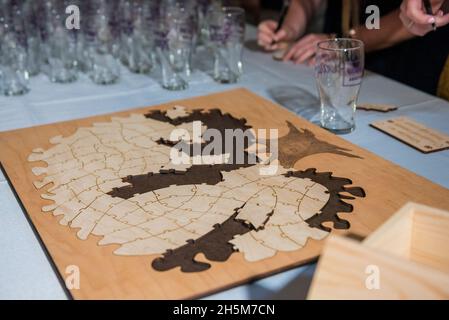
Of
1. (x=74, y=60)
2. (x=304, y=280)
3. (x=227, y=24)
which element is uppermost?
(x=227, y=24)

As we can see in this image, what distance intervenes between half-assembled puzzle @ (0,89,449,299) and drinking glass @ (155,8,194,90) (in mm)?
251

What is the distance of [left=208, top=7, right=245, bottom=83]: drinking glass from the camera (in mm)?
1642

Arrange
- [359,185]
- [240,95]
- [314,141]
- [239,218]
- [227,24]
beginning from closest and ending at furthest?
[239,218] → [359,185] → [314,141] → [240,95] → [227,24]

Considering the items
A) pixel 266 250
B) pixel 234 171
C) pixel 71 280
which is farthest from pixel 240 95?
pixel 71 280

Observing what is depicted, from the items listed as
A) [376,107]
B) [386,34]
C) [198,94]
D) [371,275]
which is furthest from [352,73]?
[371,275]

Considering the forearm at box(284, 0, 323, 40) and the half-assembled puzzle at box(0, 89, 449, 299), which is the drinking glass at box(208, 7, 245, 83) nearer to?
the half-assembled puzzle at box(0, 89, 449, 299)

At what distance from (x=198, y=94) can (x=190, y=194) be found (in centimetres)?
60

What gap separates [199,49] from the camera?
1939mm

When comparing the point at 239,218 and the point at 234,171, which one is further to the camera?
the point at 234,171

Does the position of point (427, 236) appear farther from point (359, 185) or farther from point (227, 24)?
point (227, 24)

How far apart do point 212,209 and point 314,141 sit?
35 cm

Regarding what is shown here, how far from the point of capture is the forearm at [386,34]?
1760 mm

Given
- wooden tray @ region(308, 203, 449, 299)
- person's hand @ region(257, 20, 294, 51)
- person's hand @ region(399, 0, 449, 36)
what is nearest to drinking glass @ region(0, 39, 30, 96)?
person's hand @ region(257, 20, 294, 51)
